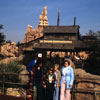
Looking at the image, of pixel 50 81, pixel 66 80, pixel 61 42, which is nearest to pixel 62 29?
pixel 61 42

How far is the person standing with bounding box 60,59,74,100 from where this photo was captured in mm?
5746

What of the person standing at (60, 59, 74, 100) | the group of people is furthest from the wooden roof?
the person standing at (60, 59, 74, 100)

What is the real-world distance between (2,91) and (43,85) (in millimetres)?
3291

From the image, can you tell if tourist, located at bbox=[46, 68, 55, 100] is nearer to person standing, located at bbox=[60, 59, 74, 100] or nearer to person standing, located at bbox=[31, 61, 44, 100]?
person standing, located at bbox=[31, 61, 44, 100]

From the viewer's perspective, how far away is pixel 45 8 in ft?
323

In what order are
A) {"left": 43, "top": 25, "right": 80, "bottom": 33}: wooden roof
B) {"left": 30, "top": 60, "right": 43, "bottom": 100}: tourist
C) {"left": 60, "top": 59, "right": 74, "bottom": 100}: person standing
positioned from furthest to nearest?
{"left": 43, "top": 25, "right": 80, "bottom": 33}: wooden roof < {"left": 30, "top": 60, "right": 43, "bottom": 100}: tourist < {"left": 60, "top": 59, "right": 74, "bottom": 100}: person standing

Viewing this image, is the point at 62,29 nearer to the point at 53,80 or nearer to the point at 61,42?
the point at 61,42

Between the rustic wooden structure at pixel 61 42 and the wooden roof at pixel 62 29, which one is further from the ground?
the wooden roof at pixel 62 29

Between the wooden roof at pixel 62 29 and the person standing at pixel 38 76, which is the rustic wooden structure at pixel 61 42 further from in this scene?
the person standing at pixel 38 76

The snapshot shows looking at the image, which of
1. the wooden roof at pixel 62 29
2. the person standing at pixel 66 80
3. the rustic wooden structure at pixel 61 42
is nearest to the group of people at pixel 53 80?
the person standing at pixel 66 80

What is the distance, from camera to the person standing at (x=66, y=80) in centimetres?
575

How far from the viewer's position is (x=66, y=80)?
19.0ft

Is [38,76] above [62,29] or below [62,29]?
below

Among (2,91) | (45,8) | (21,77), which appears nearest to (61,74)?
(2,91)
